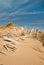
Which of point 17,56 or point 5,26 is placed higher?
point 5,26

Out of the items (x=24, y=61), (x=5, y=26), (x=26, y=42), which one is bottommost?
(x=24, y=61)

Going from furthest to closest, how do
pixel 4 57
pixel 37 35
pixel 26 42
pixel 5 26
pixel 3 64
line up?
pixel 5 26, pixel 37 35, pixel 26 42, pixel 4 57, pixel 3 64

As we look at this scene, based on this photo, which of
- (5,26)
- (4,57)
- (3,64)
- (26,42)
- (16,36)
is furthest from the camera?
(5,26)

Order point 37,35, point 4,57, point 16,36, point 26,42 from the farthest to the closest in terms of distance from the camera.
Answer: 1. point 37,35
2. point 16,36
3. point 26,42
4. point 4,57

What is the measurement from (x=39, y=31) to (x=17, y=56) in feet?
14.1

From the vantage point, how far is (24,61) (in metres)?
7.50

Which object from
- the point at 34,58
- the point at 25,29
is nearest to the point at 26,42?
the point at 34,58

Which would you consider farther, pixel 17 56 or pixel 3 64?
pixel 17 56

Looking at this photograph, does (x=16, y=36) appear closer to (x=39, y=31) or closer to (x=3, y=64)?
(x=39, y=31)

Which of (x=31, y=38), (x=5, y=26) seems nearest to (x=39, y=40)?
(x=31, y=38)

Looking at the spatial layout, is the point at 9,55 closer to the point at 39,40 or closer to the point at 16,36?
the point at 16,36

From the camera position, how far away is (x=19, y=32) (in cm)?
1073

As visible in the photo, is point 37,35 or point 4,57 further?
point 37,35

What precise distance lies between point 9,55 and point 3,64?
78cm
